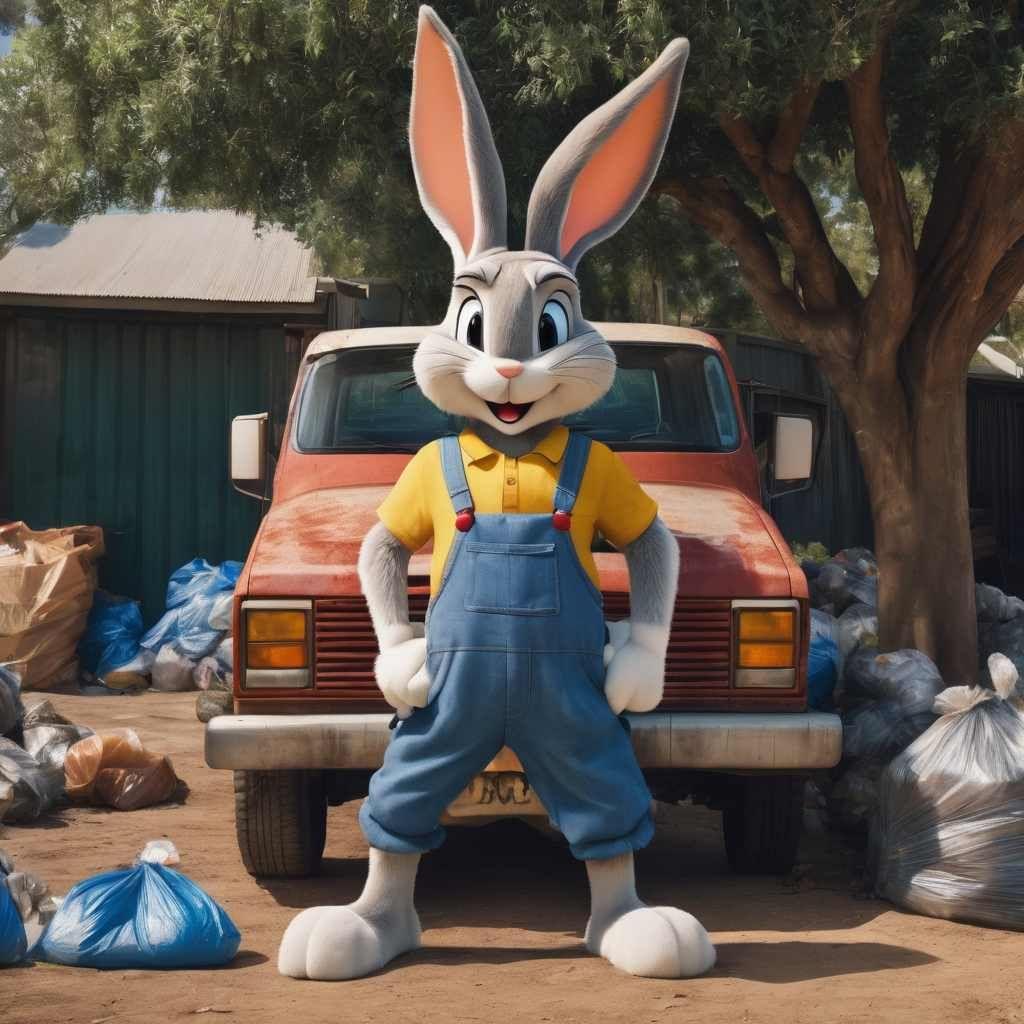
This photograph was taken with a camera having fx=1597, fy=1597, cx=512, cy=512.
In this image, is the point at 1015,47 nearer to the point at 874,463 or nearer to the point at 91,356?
the point at 874,463

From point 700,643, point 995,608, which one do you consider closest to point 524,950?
point 700,643

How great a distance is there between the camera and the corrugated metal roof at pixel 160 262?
12.2m

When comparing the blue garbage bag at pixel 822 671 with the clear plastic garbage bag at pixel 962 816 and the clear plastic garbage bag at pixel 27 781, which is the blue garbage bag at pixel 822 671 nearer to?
the clear plastic garbage bag at pixel 962 816

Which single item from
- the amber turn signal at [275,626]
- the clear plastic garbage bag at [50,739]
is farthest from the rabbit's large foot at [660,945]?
the clear plastic garbage bag at [50,739]

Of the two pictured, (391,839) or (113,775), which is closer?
(391,839)

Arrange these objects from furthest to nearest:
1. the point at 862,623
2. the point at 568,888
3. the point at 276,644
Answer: the point at 862,623 < the point at 568,888 < the point at 276,644

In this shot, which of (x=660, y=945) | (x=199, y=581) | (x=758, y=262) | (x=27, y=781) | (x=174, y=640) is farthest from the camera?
(x=199, y=581)

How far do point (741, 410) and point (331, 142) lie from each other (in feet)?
12.1

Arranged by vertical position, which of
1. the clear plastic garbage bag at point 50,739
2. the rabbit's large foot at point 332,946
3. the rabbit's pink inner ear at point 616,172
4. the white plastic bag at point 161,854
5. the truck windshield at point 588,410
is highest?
the rabbit's pink inner ear at point 616,172

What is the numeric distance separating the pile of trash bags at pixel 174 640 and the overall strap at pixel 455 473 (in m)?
6.14

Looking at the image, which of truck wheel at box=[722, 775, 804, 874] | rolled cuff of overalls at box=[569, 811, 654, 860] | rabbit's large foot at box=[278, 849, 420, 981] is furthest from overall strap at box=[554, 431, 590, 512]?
truck wheel at box=[722, 775, 804, 874]

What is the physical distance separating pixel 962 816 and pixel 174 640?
22.8ft

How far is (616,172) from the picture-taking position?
4785mm

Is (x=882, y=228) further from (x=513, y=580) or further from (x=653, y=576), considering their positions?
(x=513, y=580)
